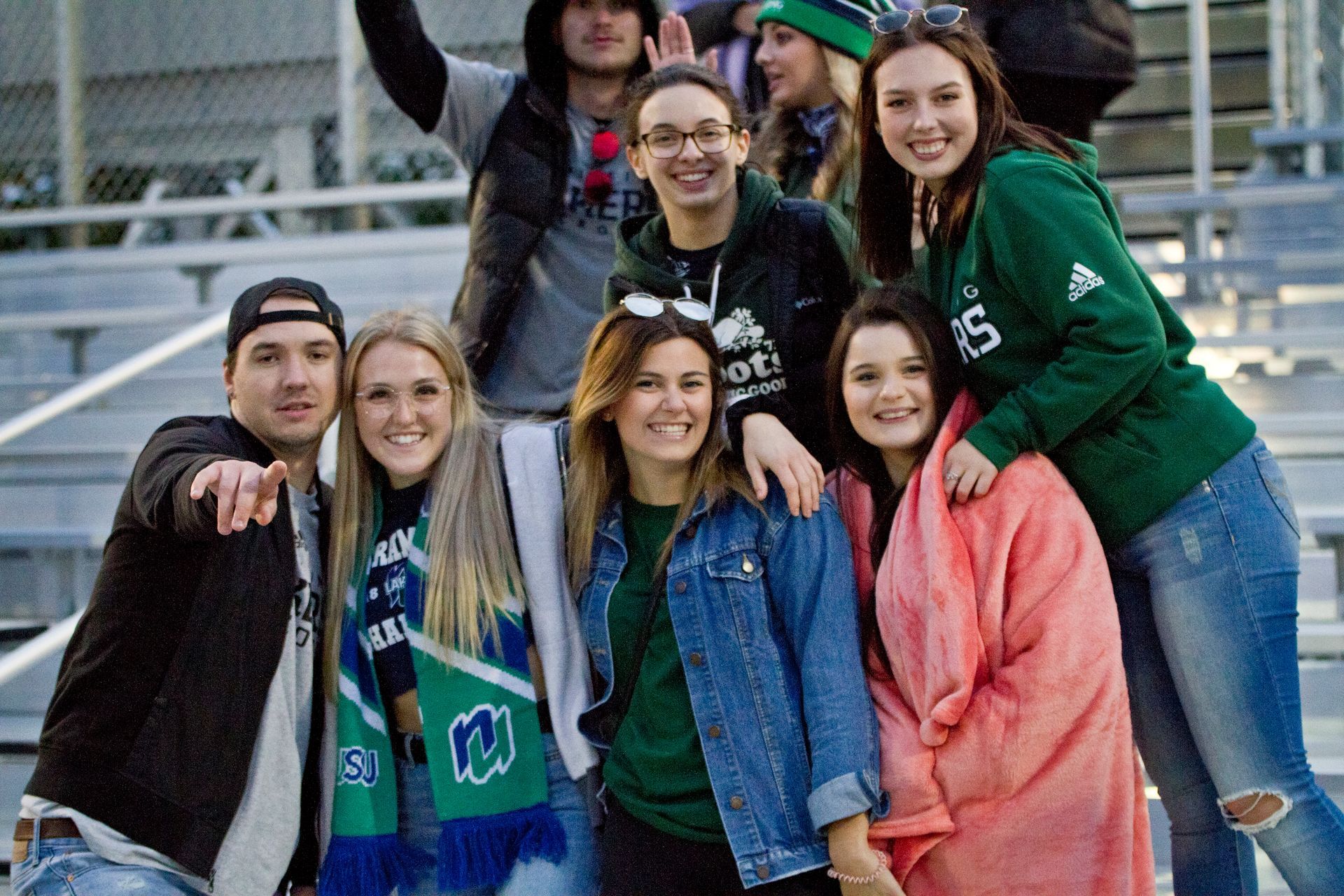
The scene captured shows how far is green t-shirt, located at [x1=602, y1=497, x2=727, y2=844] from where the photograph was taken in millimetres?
1910

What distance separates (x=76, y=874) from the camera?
1.88m

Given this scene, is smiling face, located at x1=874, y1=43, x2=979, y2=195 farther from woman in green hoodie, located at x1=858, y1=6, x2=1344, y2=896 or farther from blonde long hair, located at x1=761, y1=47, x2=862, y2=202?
blonde long hair, located at x1=761, y1=47, x2=862, y2=202

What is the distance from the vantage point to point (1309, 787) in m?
1.82

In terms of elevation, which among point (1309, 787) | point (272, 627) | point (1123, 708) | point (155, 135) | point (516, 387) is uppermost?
point (155, 135)

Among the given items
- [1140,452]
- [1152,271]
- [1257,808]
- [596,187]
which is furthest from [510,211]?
[1152,271]

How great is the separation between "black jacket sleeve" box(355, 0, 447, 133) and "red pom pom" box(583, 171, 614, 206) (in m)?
0.38

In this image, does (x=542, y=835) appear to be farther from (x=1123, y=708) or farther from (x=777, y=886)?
(x=1123, y=708)

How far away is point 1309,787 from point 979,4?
215 centimetres

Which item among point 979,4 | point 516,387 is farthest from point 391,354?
point 979,4

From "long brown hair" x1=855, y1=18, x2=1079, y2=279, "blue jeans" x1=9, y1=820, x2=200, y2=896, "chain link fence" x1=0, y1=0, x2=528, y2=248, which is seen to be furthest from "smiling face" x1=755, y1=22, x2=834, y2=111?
"chain link fence" x1=0, y1=0, x2=528, y2=248

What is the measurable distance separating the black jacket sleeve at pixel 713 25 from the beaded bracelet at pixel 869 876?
230cm

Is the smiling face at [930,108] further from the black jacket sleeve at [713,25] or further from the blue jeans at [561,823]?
the black jacket sleeve at [713,25]

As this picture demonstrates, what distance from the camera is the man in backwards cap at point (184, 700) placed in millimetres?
1890

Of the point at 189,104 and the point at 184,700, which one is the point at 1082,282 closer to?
the point at 184,700
